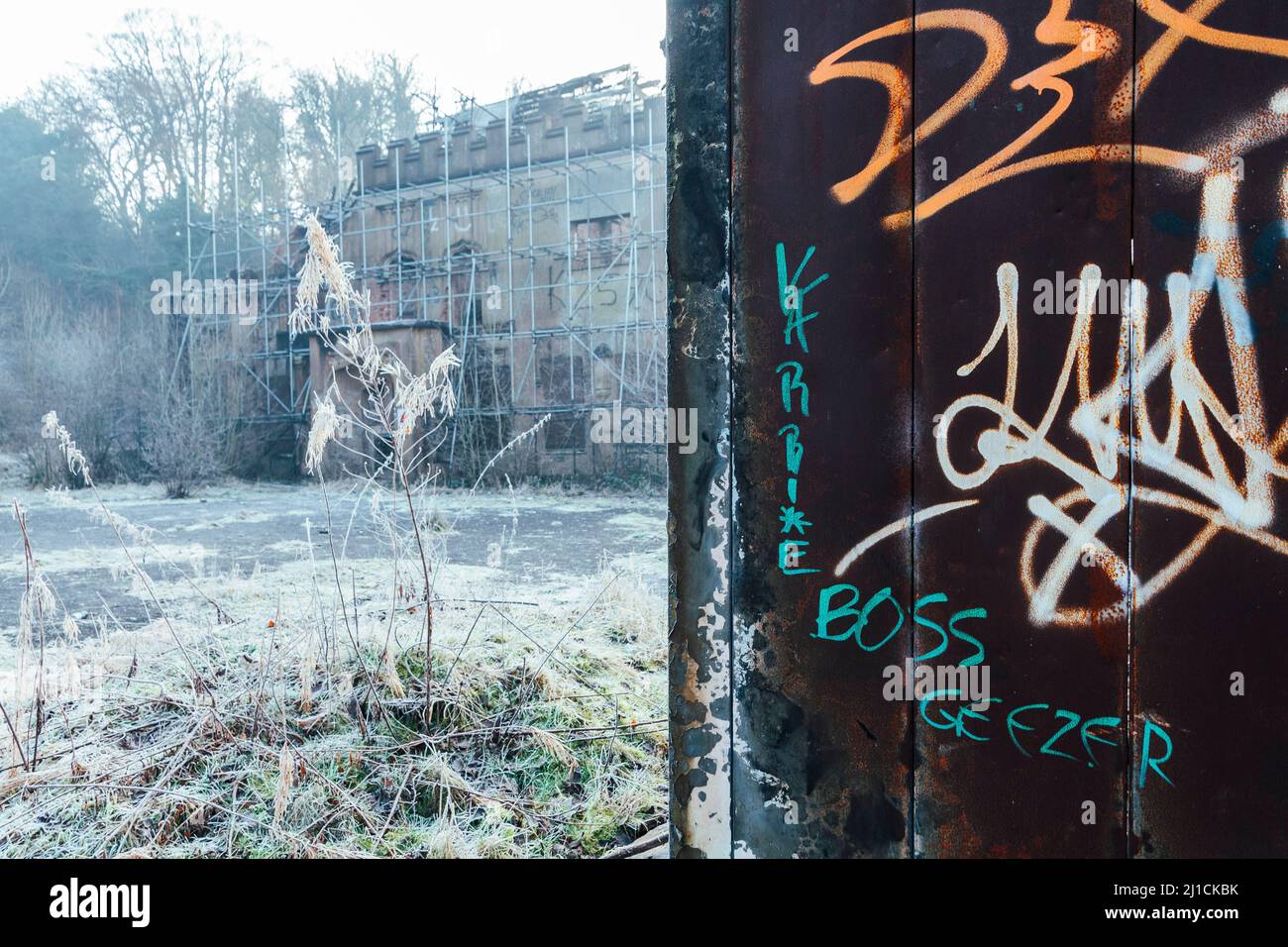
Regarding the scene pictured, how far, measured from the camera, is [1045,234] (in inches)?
62.9

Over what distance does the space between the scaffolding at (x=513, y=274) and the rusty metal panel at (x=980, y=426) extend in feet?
49.3

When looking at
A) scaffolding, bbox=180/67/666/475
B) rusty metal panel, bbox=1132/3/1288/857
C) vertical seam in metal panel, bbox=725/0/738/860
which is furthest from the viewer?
scaffolding, bbox=180/67/666/475

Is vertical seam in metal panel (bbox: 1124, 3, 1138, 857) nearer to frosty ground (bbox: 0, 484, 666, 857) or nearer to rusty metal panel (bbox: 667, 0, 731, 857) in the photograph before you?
rusty metal panel (bbox: 667, 0, 731, 857)

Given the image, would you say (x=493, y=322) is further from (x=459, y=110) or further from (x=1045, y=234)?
(x=1045, y=234)

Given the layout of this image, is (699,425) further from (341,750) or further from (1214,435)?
(341,750)

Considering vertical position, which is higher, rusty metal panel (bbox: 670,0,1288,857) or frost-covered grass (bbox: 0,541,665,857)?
rusty metal panel (bbox: 670,0,1288,857)

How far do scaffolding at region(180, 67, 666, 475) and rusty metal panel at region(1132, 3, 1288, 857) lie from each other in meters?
15.1

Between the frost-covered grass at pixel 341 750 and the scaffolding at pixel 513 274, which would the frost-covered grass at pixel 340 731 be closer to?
the frost-covered grass at pixel 341 750

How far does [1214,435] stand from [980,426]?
466 millimetres

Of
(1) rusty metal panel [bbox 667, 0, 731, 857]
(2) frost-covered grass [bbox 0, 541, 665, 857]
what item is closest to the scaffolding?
(2) frost-covered grass [bbox 0, 541, 665, 857]

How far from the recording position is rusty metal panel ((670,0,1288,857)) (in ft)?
5.18

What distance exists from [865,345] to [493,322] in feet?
63.7

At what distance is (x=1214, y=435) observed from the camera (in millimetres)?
1587

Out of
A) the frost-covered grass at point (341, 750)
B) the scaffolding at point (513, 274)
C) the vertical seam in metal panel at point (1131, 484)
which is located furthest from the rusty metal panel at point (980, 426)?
the scaffolding at point (513, 274)
